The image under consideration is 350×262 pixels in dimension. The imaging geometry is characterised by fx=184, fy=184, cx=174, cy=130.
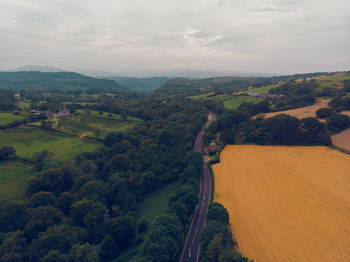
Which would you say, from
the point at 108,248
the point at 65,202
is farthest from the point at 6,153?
the point at 108,248

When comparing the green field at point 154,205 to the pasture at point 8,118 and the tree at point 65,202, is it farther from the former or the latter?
the pasture at point 8,118

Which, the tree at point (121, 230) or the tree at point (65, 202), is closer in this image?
the tree at point (121, 230)

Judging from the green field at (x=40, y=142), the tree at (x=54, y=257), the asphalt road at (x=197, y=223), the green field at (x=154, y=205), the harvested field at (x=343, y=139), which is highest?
the harvested field at (x=343, y=139)

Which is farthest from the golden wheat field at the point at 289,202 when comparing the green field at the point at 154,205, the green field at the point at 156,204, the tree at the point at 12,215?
the tree at the point at 12,215

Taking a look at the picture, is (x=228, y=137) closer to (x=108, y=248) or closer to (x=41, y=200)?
(x=108, y=248)

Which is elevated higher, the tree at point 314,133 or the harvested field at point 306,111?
the harvested field at point 306,111

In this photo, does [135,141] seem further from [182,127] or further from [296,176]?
[296,176]

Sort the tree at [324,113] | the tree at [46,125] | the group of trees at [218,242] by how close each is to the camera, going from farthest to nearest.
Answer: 1. the tree at [46,125]
2. the tree at [324,113]
3. the group of trees at [218,242]

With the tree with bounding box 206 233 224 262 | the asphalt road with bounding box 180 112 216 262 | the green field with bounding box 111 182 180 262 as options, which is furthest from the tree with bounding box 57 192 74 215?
the tree with bounding box 206 233 224 262

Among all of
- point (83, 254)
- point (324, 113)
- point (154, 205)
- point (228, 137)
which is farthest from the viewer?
point (324, 113)
